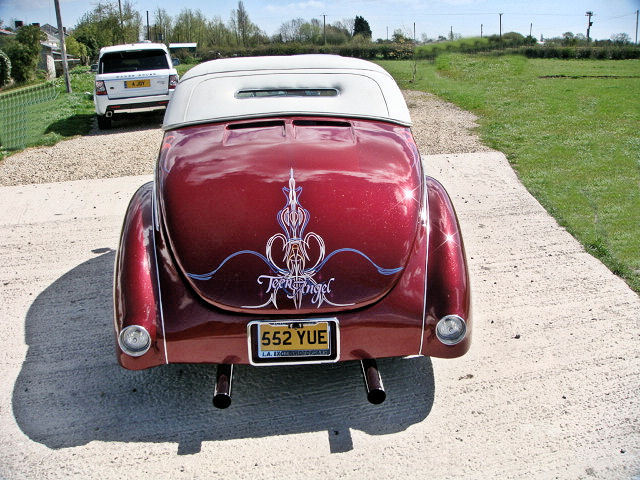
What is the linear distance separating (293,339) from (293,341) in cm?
1

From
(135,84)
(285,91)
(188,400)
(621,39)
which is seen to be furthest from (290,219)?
(621,39)

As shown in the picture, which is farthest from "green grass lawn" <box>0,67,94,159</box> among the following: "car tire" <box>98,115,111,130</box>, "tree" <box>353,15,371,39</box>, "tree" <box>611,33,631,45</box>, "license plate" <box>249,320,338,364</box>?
"tree" <box>353,15,371,39</box>

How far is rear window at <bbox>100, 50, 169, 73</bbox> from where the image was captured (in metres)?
12.4

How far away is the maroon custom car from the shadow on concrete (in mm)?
330

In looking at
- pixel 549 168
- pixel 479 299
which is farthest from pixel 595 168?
pixel 479 299

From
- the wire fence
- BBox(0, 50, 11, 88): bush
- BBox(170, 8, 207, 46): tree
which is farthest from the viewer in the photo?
BBox(170, 8, 207, 46): tree

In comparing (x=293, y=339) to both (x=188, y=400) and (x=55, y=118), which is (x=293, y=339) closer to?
A: (x=188, y=400)

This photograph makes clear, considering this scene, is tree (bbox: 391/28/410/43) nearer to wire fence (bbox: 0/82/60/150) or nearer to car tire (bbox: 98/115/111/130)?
wire fence (bbox: 0/82/60/150)

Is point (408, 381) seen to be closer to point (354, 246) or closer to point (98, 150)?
point (354, 246)

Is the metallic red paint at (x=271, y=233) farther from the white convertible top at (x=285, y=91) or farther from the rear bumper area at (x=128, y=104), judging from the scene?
the rear bumper area at (x=128, y=104)

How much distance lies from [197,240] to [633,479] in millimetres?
2449

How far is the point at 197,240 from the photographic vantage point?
129 inches

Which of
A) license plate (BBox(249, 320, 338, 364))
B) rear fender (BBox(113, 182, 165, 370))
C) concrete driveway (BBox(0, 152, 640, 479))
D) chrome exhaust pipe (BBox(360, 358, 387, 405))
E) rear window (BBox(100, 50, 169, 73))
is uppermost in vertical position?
rear window (BBox(100, 50, 169, 73))

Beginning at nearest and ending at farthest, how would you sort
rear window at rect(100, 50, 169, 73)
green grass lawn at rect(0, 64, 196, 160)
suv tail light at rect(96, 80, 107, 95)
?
green grass lawn at rect(0, 64, 196, 160) < suv tail light at rect(96, 80, 107, 95) < rear window at rect(100, 50, 169, 73)
